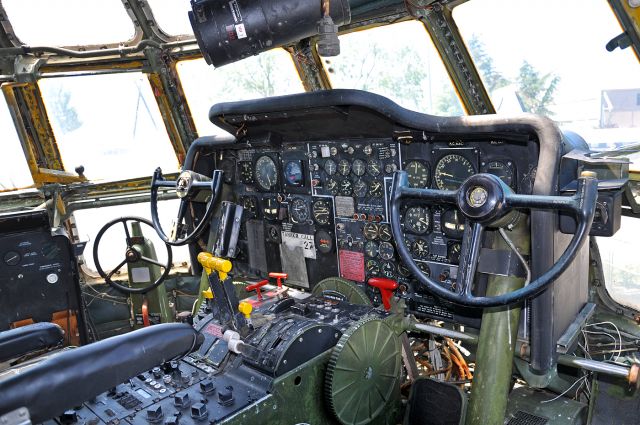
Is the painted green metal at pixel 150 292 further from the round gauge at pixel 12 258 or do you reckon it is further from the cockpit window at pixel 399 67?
the cockpit window at pixel 399 67

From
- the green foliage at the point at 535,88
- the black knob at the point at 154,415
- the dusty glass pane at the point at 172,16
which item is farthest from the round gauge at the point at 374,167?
the dusty glass pane at the point at 172,16

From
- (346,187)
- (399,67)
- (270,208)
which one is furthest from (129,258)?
(399,67)

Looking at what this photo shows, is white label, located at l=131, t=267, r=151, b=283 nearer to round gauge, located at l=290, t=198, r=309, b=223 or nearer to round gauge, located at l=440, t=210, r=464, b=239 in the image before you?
round gauge, located at l=290, t=198, r=309, b=223

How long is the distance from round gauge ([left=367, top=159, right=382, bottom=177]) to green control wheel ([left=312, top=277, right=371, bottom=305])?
2.04 feet

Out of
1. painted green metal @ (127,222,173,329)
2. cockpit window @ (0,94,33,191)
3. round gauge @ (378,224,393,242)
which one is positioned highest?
cockpit window @ (0,94,33,191)

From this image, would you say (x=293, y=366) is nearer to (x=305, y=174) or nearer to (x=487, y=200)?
(x=487, y=200)

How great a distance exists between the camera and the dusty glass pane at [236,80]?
4516 mm

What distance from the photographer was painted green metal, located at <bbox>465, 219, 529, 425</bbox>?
204 cm

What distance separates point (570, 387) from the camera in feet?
8.59

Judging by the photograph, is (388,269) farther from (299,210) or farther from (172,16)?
(172,16)

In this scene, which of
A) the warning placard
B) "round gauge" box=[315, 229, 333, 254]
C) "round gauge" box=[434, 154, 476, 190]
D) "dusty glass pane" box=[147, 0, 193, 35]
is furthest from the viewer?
"dusty glass pane" box=[147, 0, 193, 35]

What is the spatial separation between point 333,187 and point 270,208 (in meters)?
0.51

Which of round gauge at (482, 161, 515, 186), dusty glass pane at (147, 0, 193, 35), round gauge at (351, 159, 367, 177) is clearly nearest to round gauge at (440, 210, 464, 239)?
A: round gauge at (482, 161, 515, 186)

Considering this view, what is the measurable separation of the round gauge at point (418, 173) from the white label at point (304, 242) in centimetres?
76
